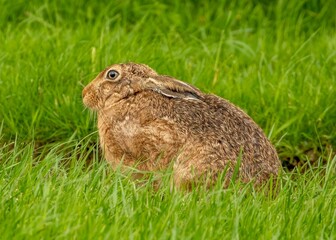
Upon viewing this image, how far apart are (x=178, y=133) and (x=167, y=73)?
5.56ft

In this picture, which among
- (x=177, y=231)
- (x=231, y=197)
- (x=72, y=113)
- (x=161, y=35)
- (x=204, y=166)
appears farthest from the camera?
(x=161, y=35)

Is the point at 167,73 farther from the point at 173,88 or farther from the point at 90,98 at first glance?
the point at 173,88

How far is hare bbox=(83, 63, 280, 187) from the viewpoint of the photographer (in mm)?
5676

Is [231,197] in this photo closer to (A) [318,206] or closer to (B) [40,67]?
(A) [318,206]

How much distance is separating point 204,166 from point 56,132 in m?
1.69

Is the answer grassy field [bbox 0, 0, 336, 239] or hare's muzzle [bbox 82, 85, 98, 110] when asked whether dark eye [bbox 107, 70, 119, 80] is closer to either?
hare's muzzle [bbox 82, 85, 98, 110]

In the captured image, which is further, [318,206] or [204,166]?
[204,166]

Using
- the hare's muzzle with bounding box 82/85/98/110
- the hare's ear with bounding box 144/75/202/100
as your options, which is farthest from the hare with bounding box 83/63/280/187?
the hare's muzzle with bounding box 82/85/98/110

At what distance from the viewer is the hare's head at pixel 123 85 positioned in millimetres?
6148

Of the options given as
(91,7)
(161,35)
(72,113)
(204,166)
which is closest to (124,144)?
(204,166)

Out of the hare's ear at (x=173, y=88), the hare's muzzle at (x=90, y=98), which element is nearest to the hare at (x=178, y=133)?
the hare's ear at (x=173, y=88)

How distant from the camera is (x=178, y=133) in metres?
5.82

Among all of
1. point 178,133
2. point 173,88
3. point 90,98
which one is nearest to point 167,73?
point 90,98

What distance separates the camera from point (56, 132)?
704 centimetres
